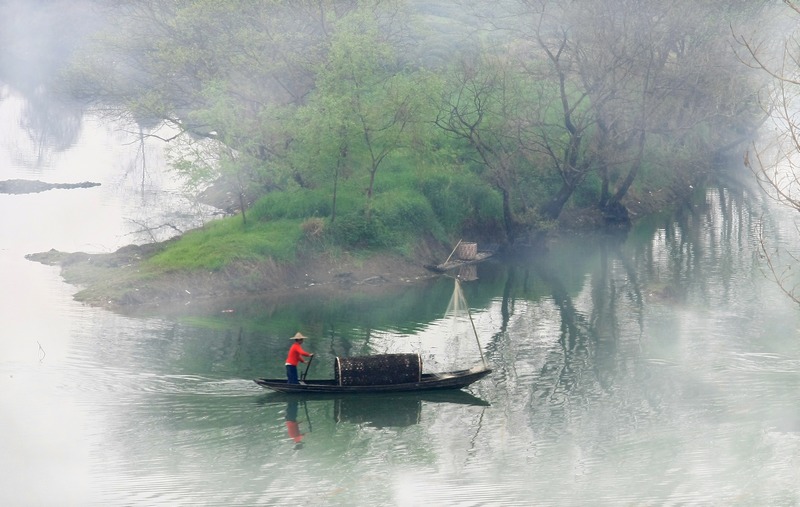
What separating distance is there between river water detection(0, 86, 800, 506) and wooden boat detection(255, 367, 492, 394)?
0.41 meters

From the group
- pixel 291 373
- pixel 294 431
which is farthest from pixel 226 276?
pixel 294 431

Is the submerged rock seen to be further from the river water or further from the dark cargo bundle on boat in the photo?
the dark cargo bundle on boat

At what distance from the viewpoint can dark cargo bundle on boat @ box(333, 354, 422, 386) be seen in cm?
2903

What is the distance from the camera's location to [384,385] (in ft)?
95.8

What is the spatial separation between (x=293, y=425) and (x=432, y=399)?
4.60 m

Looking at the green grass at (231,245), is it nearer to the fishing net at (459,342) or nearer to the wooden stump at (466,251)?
the wooden stump at (466,251)

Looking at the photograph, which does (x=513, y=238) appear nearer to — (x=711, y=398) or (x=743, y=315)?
(x=743, y=315)

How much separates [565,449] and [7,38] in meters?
91.0

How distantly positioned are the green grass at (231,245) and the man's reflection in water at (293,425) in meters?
15.5

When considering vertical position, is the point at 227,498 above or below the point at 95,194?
below

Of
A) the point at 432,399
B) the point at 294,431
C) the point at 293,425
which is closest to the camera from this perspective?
the point at 294,431

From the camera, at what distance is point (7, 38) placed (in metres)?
101

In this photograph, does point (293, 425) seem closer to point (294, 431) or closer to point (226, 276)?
point (294, 431)

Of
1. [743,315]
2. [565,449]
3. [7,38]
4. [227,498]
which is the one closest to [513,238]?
[743,315]
